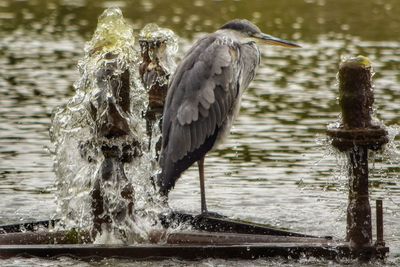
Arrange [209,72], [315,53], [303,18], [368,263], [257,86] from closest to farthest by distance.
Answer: [368,263]
[209,72]
[257,86]
[315,53]
[303,18]

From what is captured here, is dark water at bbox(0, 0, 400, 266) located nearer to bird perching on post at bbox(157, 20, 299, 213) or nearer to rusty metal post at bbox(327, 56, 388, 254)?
rusty metal post at bbox(327, 56, 388, 254)

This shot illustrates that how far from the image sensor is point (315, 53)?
21.1 m

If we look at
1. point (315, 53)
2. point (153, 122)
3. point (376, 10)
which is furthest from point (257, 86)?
point (376, 10)

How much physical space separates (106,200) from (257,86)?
30.6ft

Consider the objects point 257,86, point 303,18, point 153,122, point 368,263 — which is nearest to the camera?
point 368,263

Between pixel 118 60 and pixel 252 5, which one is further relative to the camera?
pixel 252 5

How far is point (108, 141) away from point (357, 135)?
5.97 ft

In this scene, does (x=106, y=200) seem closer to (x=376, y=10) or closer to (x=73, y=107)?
(x=73, y=107)

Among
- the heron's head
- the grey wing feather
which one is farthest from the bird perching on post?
the heron's head

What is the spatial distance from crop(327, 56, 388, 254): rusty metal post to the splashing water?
152cm

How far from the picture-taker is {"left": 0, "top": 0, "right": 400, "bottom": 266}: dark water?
34.5 feet

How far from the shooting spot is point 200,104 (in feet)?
31.4

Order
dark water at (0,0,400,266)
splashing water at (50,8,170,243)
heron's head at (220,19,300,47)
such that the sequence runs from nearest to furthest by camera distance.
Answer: splashing water at (50,8,170,243) < heron's head at (220,19,300,47) < dark water at (0,0,400,266)

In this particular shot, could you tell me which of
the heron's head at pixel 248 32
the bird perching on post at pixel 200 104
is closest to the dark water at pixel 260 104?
the bird perching on post at pixel 200 104
